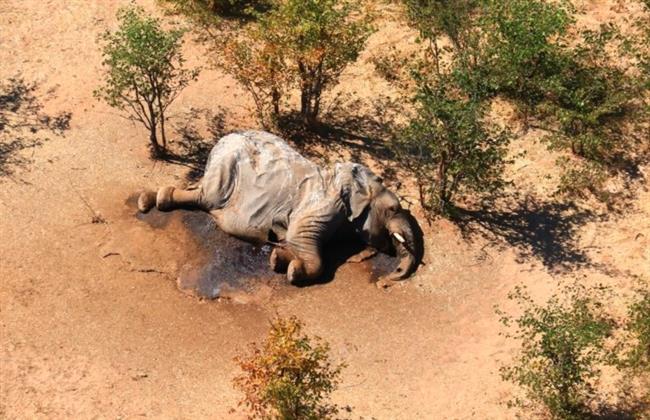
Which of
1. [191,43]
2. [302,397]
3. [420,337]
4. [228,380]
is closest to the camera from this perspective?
[302,397]

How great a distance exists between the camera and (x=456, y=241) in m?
24.2

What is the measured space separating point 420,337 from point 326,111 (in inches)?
427

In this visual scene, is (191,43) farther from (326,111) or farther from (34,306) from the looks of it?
(34,306)

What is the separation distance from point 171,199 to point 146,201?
83 cm

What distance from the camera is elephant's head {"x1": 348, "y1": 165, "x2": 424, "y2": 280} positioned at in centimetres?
2317

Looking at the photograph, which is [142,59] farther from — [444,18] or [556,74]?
[556,74]

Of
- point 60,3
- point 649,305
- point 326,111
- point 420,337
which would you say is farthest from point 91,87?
point 649,305

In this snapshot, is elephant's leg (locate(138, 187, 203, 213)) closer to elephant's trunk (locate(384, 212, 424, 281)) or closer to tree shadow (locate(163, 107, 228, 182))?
tree shadow (locate(163, 107, 228, 182))

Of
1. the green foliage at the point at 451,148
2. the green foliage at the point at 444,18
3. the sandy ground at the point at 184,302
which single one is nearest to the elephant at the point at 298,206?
the sandy ground at the point at 184,302

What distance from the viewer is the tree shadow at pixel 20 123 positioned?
26.2 m

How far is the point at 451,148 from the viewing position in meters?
23.6

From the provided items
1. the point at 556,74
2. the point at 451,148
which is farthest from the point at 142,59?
the point at 556,74

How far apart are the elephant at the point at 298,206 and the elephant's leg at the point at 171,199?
0.23ft

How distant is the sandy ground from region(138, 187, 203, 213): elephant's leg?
0.39 metres
